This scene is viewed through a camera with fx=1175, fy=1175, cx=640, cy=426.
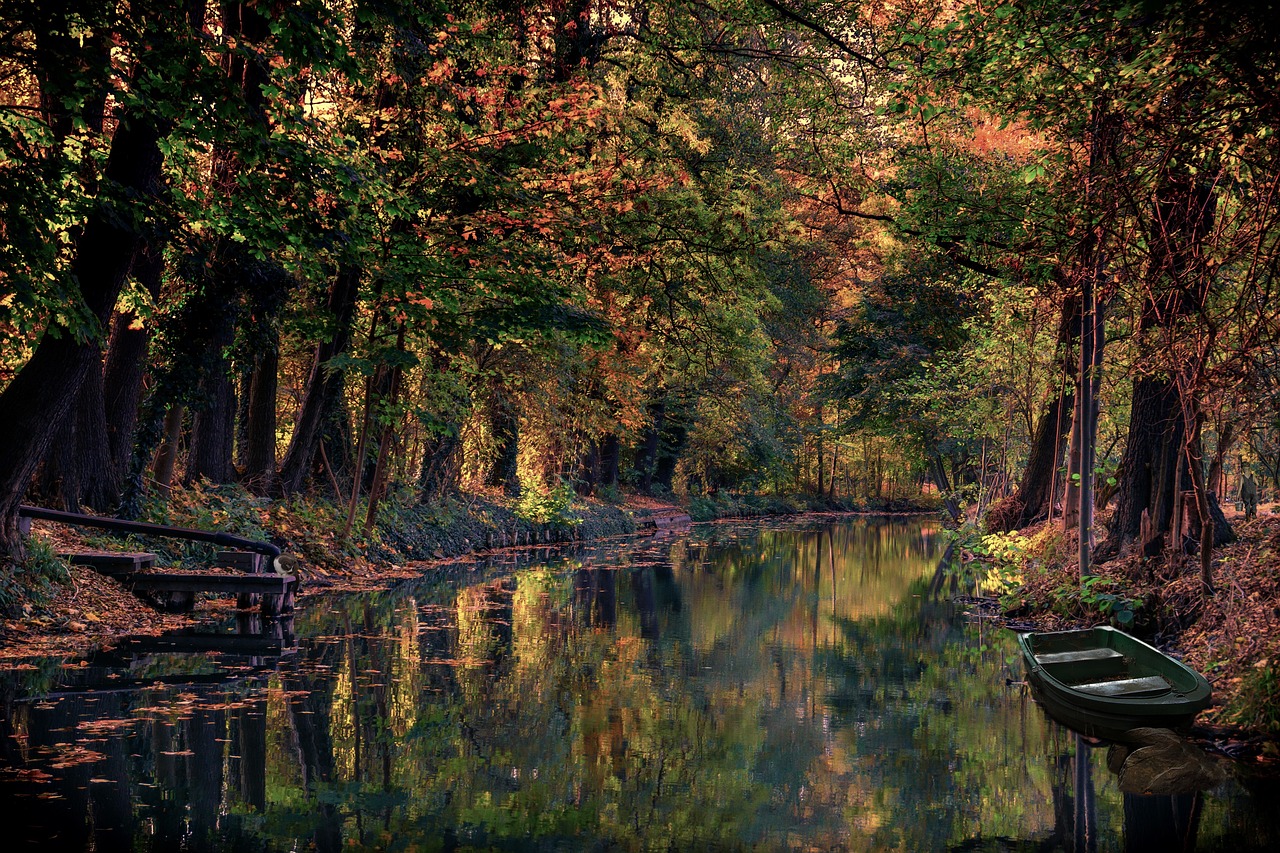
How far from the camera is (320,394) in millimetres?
20906

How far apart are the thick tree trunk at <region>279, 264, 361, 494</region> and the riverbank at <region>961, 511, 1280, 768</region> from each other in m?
11.4

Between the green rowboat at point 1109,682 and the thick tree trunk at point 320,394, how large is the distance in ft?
41.6

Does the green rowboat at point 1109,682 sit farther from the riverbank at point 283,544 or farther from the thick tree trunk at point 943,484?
the thick tree trunk at point 943,484

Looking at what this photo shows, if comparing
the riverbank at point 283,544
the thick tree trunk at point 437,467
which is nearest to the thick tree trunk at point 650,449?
the riverbank at point 283,544

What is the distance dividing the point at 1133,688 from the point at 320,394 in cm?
1505

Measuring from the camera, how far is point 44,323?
13.6 metres

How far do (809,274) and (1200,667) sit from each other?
102 ft

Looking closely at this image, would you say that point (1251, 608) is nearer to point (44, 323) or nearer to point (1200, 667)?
point (1200, 667)

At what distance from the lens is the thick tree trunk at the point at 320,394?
20016 mm

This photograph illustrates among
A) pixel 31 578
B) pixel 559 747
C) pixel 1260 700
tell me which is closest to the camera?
pixel 1260 700

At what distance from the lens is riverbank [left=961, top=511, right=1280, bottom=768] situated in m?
8.75

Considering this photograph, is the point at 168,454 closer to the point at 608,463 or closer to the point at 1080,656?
the point at 1080,656

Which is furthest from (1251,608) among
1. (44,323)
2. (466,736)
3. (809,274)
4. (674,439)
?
(674,439)

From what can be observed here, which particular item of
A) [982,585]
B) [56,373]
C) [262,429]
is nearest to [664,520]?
[982,585]
